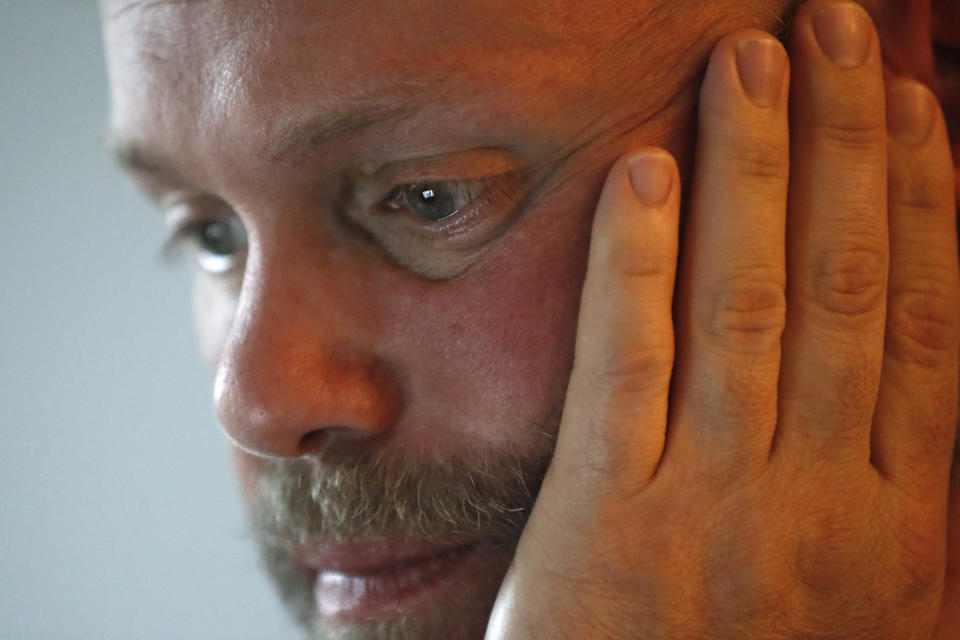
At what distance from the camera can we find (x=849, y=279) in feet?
3.34

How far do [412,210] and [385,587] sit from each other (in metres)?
0.42

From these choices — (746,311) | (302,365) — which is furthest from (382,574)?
(746,311)

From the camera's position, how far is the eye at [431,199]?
110 cm

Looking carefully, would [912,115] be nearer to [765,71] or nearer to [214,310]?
[765,71]

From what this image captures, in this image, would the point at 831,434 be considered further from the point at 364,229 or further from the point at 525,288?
the point at 364,229

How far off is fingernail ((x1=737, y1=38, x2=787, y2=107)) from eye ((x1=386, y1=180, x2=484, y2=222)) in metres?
0.27

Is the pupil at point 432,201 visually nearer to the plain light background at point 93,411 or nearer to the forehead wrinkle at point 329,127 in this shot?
the forehead wrinkle at point 329,127

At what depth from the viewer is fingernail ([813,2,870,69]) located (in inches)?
39.9

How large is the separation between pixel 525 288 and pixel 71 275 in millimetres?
1638

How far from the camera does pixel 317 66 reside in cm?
103

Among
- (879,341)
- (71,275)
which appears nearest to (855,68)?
(879,341)

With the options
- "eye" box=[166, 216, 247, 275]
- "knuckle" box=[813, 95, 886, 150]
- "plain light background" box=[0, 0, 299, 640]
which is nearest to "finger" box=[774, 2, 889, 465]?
"knuckle" box=[813, 95, 886, 150]

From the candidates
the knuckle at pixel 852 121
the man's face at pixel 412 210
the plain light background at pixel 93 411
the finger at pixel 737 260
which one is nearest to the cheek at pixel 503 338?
the man's face at pixel 412 210

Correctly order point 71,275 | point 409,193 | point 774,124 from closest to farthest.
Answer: point 774,124 → point 409,193 → point 71,275
